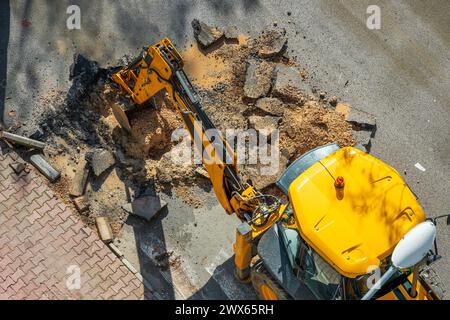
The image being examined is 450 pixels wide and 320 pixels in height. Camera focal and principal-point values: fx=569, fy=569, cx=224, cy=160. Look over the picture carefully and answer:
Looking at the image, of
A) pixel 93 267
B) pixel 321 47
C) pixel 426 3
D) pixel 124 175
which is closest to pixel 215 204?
pixel 124 175

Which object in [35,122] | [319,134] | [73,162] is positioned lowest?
[319,134]

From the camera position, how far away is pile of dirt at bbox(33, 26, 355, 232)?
975 centimetres

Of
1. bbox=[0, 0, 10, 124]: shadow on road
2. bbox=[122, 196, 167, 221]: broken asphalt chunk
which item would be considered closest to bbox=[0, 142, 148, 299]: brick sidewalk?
bbox=[122, 196, 167, 221]: broken asphalt chunk

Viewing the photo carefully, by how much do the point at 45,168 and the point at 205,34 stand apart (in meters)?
4.02

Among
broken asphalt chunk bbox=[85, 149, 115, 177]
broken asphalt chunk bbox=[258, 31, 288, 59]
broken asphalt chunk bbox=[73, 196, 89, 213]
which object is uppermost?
broken asphalt chunk bbox=[85, 149, 115, 177]

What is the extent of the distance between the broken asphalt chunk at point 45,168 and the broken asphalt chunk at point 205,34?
3750mm

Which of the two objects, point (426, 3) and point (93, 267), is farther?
point (426, 3)

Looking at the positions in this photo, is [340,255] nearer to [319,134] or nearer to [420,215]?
[420,215]

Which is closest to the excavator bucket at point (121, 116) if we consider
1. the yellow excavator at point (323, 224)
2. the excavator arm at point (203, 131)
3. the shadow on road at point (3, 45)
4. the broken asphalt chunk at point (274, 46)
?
the yellow excavator at point (323, 224)

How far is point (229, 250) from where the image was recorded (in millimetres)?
9430

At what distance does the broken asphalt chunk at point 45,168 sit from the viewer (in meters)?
9.59

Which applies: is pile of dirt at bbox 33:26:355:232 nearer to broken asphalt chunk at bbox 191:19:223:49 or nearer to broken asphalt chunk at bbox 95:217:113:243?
broken asphalt chunk at bbox 95:217:113:243

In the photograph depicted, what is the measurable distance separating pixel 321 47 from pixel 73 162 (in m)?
5.40

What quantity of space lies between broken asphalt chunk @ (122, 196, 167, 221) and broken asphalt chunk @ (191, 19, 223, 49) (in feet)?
11.0
